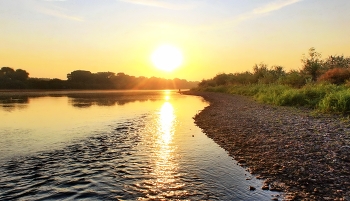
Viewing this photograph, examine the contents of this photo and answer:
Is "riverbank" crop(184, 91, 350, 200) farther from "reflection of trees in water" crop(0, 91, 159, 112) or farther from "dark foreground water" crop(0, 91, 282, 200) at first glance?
"reflection of trees in water" crop(0, 91, 159, 112)

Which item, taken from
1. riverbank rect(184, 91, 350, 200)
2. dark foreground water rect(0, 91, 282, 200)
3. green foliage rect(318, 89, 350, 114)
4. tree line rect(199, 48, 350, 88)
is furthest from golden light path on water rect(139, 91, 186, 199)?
tree line rect(199, 48, 350, 88)

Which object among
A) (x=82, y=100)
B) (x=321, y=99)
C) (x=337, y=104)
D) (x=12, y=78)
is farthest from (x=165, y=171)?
(x=12, y=78)

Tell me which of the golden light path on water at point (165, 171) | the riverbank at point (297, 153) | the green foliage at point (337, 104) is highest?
the green foliage at point (337, 104)

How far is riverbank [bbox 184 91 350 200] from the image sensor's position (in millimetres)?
7824

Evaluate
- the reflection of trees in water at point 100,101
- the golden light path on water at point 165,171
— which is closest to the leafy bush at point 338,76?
the golden light path on water at point 165,171

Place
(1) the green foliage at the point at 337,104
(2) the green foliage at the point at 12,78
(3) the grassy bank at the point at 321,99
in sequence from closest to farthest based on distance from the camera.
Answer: (1) the green foliage at the point at 337,104 < (3) the grassy bank at the point at 321,99 < (2) the green foliage at the point at 12,78

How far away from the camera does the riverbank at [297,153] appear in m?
7.82

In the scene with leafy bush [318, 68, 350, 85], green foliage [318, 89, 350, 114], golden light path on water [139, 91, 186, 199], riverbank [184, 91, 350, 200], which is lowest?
golden light path on water [139, 91, 186, 199]

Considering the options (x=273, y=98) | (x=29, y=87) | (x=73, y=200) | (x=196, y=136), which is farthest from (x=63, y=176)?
(x=29, y=87)

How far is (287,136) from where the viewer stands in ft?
44.9

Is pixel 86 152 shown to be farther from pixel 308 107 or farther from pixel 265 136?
pixel 308 107

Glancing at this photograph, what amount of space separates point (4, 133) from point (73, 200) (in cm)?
1446

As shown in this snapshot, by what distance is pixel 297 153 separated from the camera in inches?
426

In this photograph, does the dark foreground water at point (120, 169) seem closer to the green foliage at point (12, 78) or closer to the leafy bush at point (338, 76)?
the leafy bush at point (338, 76)
